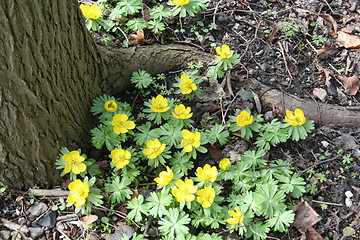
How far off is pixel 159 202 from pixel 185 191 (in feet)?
0.64

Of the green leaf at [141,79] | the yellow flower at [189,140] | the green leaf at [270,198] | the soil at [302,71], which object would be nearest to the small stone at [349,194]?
the soil at [302,71]

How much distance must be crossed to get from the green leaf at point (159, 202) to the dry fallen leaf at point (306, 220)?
0.91 metres

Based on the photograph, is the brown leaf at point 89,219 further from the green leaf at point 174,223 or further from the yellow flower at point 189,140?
the yellow flower at point 189,140

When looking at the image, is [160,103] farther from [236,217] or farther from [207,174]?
[236,217]

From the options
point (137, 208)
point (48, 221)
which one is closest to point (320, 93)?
point (137, 208)

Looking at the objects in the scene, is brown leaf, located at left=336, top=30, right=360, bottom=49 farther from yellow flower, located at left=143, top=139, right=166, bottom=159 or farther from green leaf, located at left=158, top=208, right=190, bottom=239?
green leaf, located at left=158, top=208, right=190, bottom=239

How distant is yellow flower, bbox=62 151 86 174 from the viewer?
2.73 metres

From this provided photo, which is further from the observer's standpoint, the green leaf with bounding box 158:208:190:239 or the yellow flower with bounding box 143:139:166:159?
the yellow flower with bounding box 143:139:166:159

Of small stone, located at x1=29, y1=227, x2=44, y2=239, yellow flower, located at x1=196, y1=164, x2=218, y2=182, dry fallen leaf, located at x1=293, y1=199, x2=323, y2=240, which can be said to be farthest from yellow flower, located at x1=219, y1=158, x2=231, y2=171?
small stone, located at x1=29, y1=227, x2=44, y2=239

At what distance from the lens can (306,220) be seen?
2.79 m

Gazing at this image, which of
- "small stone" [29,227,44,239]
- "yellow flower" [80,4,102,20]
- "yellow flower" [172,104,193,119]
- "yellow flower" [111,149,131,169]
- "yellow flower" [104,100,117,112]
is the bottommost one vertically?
"small stone" [29,227,44,239]

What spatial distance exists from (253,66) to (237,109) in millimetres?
654

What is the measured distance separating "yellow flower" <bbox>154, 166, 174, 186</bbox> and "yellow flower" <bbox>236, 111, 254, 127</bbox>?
67cm

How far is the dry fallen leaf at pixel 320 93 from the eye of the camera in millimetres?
3516
